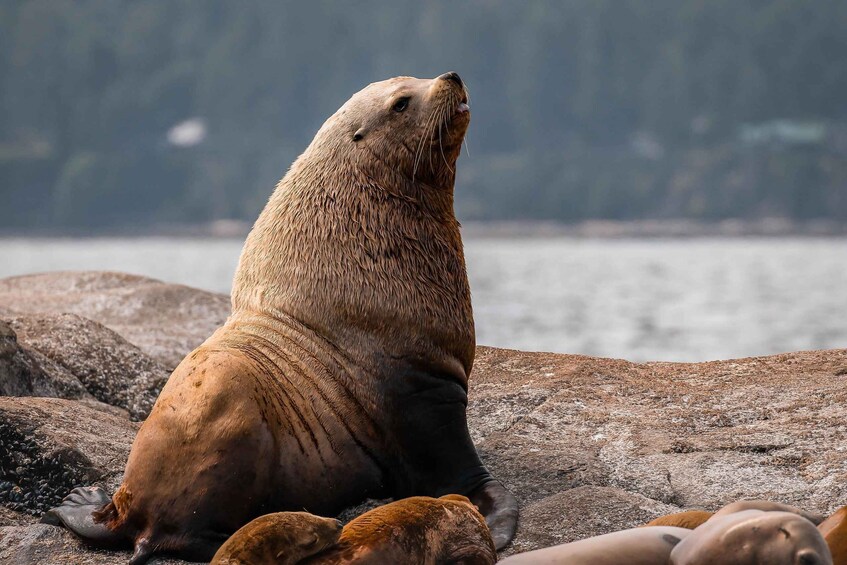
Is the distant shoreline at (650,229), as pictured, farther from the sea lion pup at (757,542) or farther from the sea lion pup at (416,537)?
the sea lion pup at (757,542)

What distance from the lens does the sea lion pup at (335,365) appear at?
200 inches

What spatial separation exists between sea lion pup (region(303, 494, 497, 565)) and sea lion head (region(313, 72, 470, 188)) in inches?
80.1

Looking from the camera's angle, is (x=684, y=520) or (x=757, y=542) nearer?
(x=757, y=542)

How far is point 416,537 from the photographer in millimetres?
4375

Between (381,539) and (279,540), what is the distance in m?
0.38

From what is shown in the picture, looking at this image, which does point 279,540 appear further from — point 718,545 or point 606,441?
point 606,441

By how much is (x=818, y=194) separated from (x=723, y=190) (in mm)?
11924

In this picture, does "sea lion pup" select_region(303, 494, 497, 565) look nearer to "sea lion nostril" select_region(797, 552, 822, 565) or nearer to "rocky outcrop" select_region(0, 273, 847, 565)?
"rocky outcrop" select_region(0, 273, 847, 565)

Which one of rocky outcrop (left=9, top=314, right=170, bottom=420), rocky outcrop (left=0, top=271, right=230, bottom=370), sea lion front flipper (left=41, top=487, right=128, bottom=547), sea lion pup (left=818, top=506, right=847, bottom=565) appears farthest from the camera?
rocky outcrop (left=0, top=271, right=230, bottom=370)

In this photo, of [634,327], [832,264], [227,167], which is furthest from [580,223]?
[634,327]

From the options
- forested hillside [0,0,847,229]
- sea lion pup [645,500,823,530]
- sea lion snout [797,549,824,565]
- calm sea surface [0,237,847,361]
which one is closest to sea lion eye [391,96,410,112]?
sea lion pup [645,500,823,530]

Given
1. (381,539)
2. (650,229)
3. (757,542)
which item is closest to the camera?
(757,542)

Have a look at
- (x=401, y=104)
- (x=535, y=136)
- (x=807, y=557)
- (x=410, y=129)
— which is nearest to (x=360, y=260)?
(x=410, y=129)

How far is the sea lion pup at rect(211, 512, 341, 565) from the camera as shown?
405 cm
